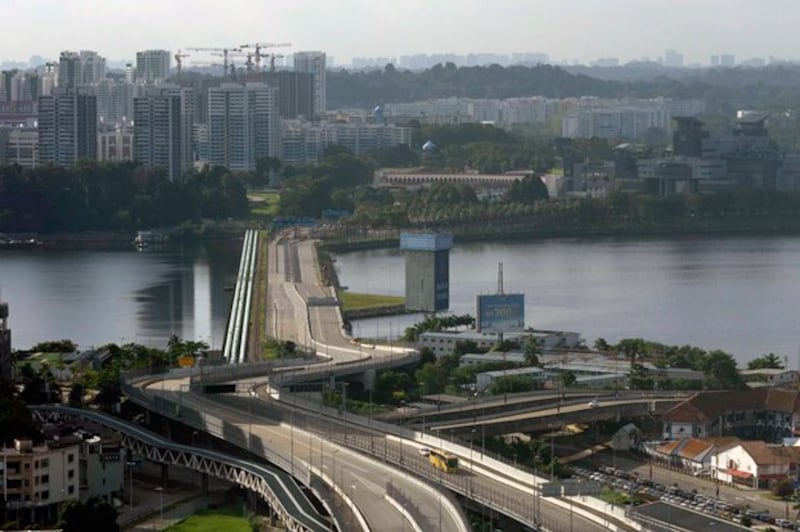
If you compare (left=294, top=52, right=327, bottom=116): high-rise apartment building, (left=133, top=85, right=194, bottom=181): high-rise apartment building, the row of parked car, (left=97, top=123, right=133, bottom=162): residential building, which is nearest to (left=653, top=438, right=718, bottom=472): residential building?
the row of parked car

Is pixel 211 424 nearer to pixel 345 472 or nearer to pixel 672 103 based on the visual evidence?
pixel 345 472

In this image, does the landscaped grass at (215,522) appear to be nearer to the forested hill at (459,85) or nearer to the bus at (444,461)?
the bus at (444,461)

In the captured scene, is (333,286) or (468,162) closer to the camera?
(333,286)

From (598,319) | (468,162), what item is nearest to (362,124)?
(468,162)

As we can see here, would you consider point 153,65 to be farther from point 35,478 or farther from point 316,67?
point 35,478

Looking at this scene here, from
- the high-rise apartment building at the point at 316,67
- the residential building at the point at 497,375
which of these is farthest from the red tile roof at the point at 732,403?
the high-rise apartment building at the point at 316,67

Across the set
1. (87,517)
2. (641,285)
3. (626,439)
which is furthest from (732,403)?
(641,285)
